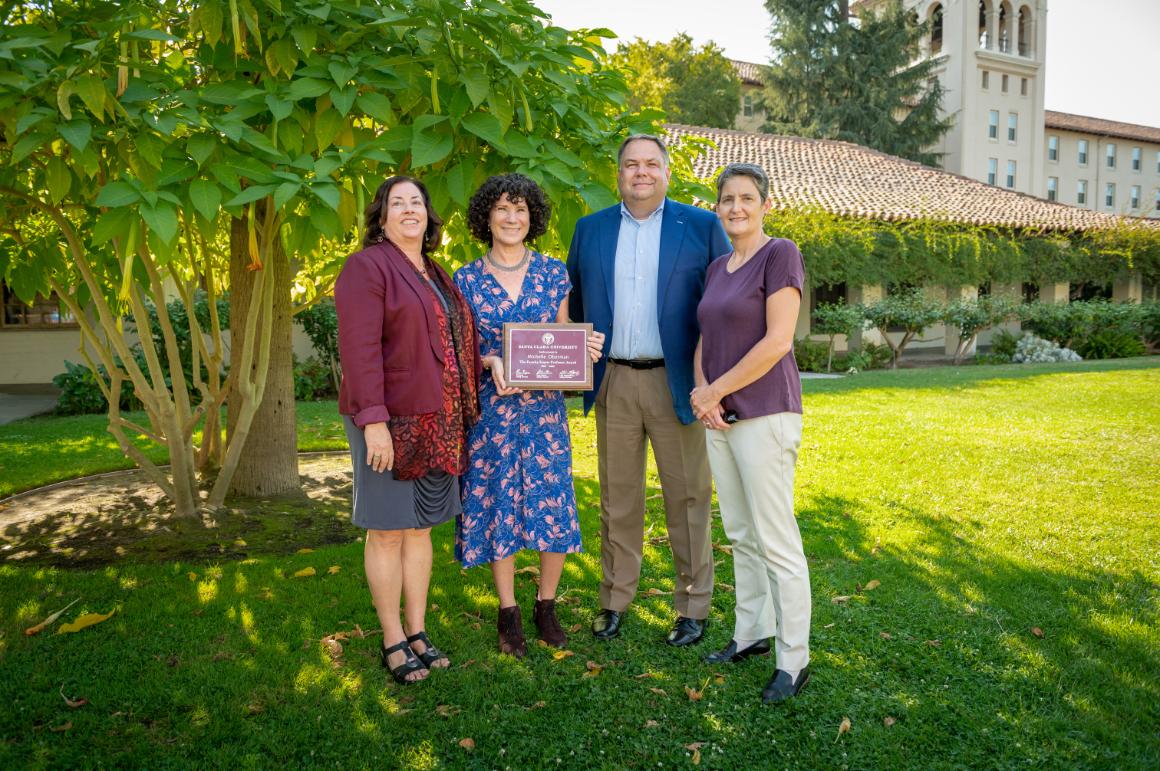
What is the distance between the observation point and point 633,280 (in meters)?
3.56

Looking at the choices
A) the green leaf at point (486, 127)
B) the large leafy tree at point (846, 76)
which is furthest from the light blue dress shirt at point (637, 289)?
the large leafy tree at point (846, 76)

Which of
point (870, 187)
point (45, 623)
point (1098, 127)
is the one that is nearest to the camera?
point (45, 623)

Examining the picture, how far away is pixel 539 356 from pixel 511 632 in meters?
1.27

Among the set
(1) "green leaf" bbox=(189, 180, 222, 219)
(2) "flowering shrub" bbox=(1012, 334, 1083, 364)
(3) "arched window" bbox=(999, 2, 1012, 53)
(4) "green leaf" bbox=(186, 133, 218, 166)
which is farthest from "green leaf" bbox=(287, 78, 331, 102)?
(3) "arched window" bbox=(999, 2, 1012, 53)

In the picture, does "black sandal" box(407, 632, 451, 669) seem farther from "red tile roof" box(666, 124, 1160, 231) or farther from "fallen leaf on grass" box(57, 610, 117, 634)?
"red tile roof" box(666, 124, 1160, 231)

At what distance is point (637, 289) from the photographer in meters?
3.54

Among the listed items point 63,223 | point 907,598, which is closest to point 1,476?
point 63,223

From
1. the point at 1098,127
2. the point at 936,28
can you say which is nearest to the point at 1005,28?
the point at 936,28

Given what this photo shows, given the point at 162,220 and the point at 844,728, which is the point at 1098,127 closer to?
the point at 844,728

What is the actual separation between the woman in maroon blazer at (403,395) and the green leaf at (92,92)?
0.97 meters

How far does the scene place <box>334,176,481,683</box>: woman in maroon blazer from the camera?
2.95m

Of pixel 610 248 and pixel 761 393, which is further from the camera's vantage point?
pixel 610 248

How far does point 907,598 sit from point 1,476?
725 cm

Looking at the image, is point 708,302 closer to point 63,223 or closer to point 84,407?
point 63,223
